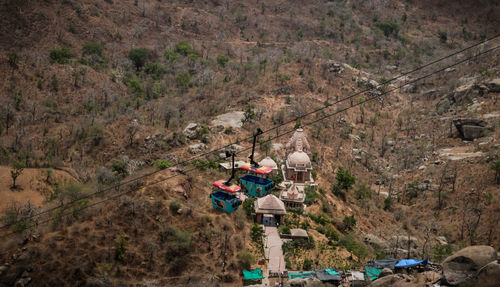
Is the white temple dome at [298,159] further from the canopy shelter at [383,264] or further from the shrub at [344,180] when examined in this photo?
the canopy shelter at [383,264]

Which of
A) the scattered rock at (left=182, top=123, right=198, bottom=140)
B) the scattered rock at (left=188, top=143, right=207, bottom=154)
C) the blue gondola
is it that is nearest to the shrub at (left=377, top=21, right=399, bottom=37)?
the scattered rock at (left=182, top=123, right=198, bottom=140)

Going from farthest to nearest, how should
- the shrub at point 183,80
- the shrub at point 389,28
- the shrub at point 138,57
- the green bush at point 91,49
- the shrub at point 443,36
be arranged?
the shrub at point 389,28 → the shrub at point 443,36 → the shrub at point 138,57 → the green bush at point 91,49 → the shrub at point 183,80

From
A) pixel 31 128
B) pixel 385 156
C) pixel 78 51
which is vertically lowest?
pixel 385 156

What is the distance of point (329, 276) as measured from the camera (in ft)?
73.7

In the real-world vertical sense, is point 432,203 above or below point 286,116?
below

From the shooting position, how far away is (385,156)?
168ft

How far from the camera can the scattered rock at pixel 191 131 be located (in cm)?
4337

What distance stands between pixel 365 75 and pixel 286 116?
23934mm

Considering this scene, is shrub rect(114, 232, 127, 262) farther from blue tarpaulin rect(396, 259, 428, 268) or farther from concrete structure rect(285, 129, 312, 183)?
concrete structure rect(285, 129, 312, 183)

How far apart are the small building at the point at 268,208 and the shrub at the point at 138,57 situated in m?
50.9

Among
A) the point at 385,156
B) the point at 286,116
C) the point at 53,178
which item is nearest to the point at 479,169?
the point at 385,156

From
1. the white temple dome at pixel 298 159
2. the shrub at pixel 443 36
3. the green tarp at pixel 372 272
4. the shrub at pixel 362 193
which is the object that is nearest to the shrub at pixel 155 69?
the white temple dome at pixel 298 159

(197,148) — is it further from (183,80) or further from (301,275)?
(183,80)

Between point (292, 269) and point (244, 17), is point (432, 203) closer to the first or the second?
point (292, 269)
